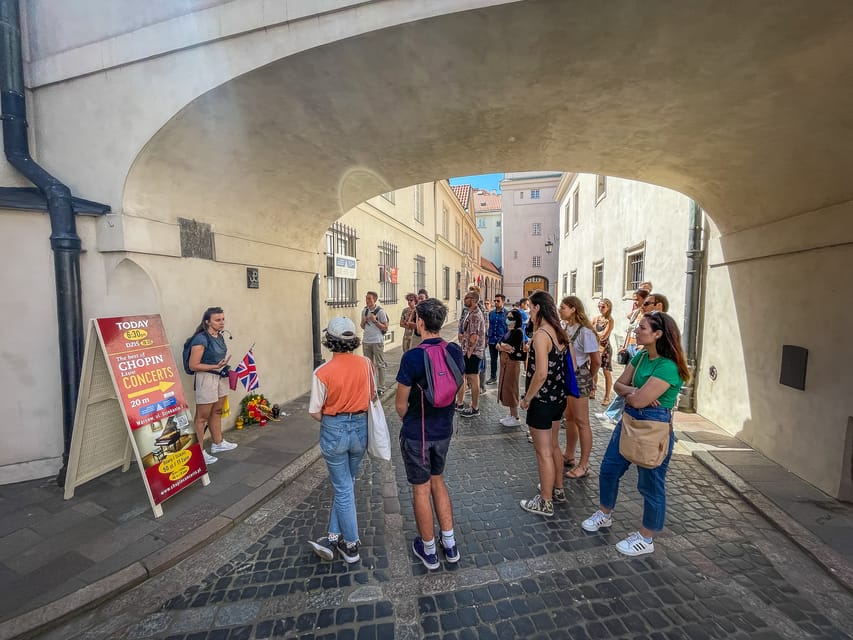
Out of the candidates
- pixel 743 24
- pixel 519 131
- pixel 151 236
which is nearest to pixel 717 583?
pixel 743 24

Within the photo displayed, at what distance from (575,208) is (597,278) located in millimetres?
5220

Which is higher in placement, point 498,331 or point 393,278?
point 393,278

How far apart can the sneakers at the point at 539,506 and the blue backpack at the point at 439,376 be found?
1556 millimetres

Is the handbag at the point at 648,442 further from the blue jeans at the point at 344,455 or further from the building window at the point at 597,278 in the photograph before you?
the building window at the point at 597,278

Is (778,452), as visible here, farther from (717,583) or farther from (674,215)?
(674,215)

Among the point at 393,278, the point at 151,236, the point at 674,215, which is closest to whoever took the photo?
the point at 151,236

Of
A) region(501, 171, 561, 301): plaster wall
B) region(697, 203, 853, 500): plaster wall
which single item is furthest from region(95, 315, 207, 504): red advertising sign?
region(501, 171, 561, 301): plaster wall

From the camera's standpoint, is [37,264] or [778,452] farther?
[778,452]

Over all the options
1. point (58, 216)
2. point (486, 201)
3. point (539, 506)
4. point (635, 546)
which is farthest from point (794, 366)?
point (486, 201)

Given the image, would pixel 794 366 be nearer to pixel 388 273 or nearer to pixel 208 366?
pixel 208 366

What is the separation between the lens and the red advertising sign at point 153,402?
11.1 feet

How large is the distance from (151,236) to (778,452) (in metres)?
7.38

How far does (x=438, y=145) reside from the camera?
189 inches

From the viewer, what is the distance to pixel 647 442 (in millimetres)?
2672
